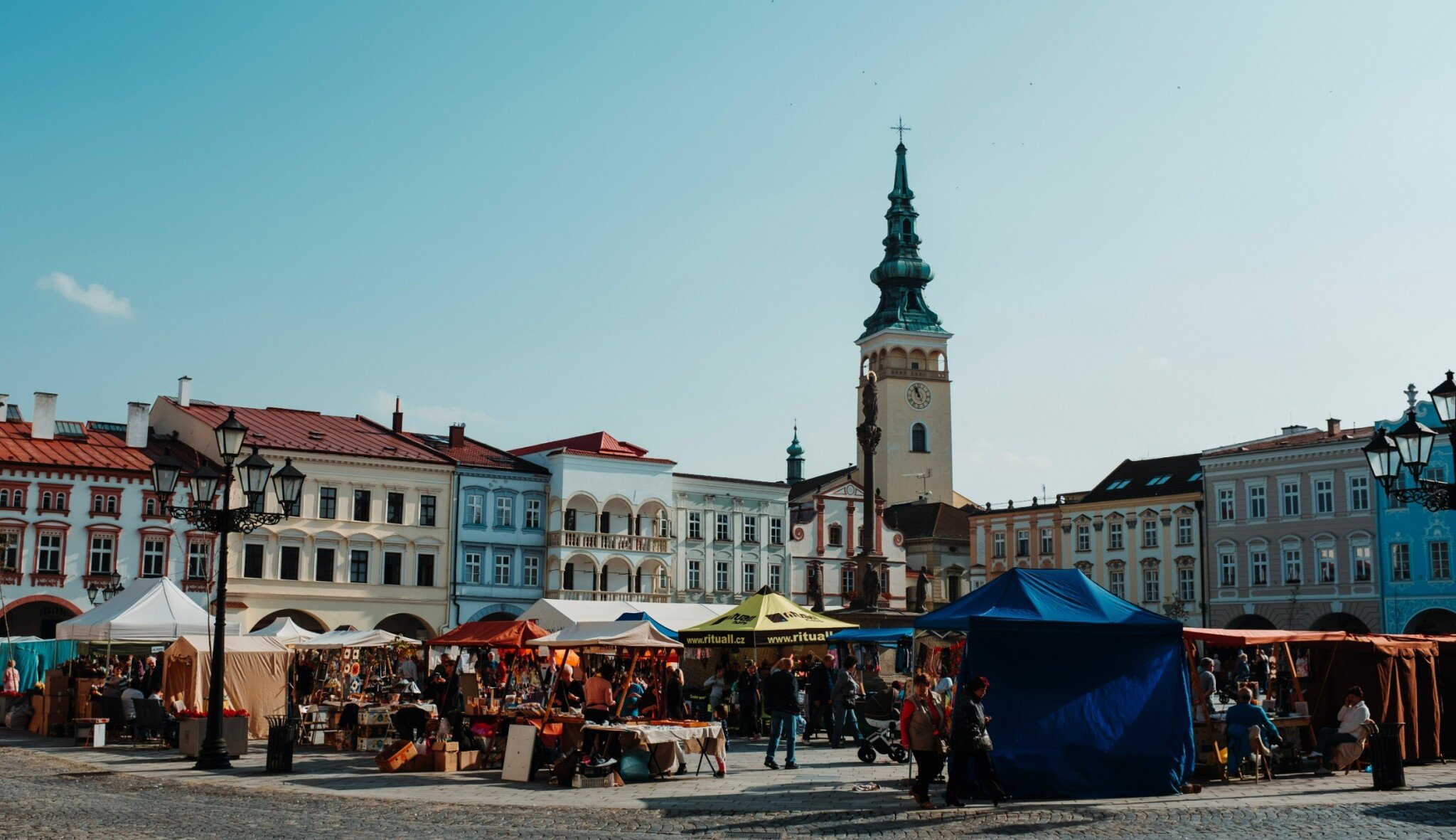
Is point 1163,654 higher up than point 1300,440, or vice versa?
point 1300,440

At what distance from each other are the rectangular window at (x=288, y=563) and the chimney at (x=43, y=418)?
878 cm

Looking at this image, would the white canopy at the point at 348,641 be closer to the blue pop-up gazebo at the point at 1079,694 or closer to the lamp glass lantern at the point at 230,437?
the lamp glass lantern at the point at 230,437

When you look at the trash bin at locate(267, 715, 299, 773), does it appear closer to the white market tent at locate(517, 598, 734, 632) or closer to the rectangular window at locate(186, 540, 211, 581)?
the white market tent at locate(517, 598, 734, 632)

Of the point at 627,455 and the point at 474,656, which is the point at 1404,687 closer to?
the point at 474,656

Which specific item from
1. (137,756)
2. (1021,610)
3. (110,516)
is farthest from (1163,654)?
A: (110,516)

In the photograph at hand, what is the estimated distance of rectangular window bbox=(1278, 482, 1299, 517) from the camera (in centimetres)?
6019

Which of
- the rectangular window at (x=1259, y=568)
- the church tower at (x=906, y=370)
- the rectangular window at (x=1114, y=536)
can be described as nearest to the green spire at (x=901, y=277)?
the church tower at (x=906, y=370)

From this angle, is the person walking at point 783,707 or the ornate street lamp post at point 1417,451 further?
the person walking at point 783,707

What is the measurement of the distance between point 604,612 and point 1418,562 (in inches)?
1363

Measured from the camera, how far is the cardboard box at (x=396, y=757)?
20.5 m

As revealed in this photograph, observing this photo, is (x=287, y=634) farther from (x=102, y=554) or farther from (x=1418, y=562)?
(x=1418, y=562)

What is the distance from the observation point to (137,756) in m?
23.1

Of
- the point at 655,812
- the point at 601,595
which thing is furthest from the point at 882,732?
the point at 601,595

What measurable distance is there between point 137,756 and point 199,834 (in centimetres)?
1050
